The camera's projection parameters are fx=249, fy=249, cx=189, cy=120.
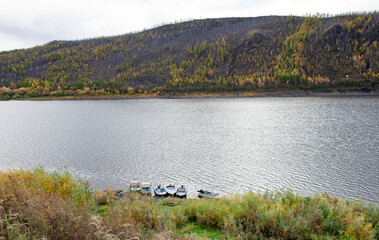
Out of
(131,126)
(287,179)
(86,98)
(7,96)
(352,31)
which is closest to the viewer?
(287,179)

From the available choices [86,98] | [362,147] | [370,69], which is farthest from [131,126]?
[370,69]

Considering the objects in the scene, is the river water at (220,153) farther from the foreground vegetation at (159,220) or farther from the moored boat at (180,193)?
the foreground vegetation at (159,220)

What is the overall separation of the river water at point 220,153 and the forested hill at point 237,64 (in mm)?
78372

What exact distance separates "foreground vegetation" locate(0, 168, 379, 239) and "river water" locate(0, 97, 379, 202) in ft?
33.0

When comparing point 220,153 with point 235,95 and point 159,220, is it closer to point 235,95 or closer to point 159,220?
point 159,220

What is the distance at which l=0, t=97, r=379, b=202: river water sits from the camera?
21.4 metres

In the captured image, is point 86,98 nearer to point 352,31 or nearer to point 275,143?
point 275,143

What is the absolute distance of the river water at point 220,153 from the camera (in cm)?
2136

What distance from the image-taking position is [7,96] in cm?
13575

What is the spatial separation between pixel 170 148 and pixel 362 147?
→ 23.1 meters

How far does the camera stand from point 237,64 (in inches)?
6137

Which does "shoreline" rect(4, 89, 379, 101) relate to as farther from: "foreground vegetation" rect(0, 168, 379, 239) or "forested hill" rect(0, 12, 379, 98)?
"foreground vegetation" rect(0, 168, 379, 239)

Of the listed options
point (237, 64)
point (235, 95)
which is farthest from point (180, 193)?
point (237, 64)

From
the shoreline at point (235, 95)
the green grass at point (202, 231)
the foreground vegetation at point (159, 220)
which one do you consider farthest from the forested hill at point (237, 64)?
the green grass at point (202, 231)
